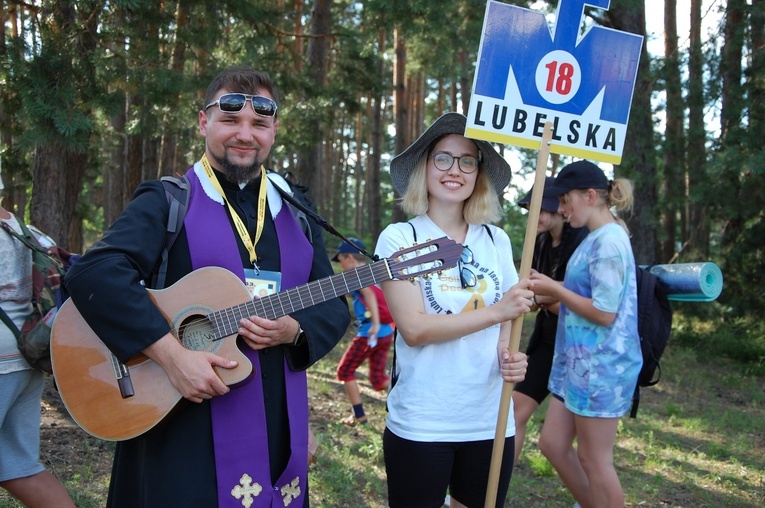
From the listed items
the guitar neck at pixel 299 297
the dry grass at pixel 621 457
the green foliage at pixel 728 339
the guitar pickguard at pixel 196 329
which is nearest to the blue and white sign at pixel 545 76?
the guitar neck at pixel 299 297

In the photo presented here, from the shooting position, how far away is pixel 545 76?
3.03 m

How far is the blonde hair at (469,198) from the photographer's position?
2.95 meters

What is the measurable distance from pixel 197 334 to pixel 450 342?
1.03 meters

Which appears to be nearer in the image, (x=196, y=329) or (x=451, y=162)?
(x=196, y=329)

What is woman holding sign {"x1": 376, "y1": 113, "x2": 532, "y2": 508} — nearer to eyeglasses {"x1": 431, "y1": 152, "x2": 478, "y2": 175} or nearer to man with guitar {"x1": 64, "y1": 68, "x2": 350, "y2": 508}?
eyeglasses {"x1": 431, "y1": 152, "x2": 478, "y2": 175}

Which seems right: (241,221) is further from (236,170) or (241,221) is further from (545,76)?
(545,76)

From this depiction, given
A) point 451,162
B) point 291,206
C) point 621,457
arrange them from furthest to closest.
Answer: point 621,457, point 451,162, point 291,206

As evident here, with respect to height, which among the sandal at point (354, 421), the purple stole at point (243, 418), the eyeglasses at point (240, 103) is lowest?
the sandal at point (354, 421)

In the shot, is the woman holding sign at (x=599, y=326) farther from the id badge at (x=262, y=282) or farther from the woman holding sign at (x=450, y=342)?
the id badge at (x=262, y=282)

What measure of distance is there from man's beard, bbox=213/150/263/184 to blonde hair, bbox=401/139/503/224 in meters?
0.77

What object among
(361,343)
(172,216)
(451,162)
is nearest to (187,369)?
(172,216)

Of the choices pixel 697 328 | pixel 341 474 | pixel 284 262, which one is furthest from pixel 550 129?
pixel 697 328

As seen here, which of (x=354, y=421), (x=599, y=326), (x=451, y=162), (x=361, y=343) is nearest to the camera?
(x=451, y=162)

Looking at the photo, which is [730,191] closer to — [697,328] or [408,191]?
[697,328]
